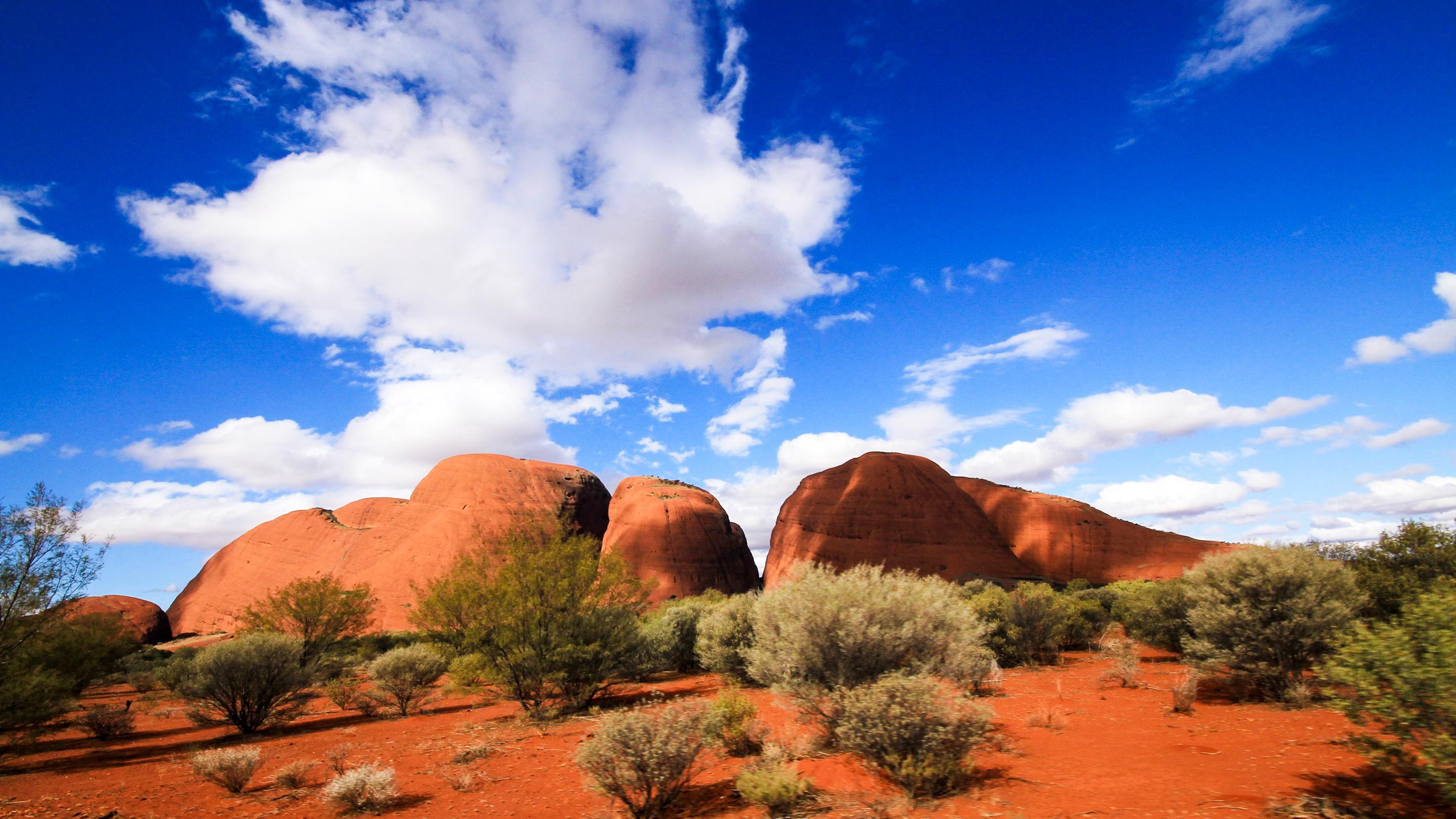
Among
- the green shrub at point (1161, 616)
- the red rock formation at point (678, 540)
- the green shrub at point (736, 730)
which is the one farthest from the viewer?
the red rock formation at point (678, 540)

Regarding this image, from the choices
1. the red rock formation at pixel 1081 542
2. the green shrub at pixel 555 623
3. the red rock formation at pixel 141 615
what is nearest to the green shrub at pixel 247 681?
the green shrub at pixel 555 623

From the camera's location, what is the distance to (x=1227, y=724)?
7.98 meters

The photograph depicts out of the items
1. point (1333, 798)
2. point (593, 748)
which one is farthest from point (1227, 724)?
point (593, 748)

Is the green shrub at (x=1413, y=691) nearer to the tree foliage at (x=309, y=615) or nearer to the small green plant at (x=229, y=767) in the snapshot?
the small green plant at (x=229, y=767)

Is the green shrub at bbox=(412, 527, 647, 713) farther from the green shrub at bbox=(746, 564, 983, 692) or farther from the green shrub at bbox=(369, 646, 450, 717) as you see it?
the green shrub at bbox=(746, 564, 983, 692)

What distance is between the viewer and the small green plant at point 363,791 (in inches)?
280

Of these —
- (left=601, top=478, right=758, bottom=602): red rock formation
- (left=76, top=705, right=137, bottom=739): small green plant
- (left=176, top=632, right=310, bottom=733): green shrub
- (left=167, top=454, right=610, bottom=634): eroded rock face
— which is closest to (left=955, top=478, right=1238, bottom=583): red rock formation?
(left=601, top=478, right=758, bottom=602): red rock formation

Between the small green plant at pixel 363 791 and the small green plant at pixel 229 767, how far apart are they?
2.32 metres

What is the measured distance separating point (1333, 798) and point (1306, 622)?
5548 millimetres

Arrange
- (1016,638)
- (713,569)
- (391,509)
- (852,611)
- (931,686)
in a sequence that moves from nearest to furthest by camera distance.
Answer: (931,686) < (852,611) < (1016,638) < (713,569) < (391,509)

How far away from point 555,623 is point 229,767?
587 centimetres

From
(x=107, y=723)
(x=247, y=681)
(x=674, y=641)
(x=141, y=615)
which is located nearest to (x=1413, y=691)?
(x=674, y=641)

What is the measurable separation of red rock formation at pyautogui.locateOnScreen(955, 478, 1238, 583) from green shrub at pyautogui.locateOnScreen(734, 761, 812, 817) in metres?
50.1

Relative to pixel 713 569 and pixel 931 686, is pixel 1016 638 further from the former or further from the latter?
pixel 713 569
